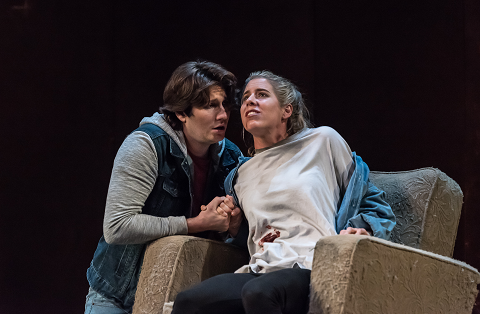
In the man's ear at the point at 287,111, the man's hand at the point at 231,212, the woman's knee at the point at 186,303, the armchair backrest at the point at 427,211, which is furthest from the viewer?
the man's ear at the point at 287,111

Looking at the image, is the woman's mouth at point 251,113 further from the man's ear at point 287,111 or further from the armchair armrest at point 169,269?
the armchair armrest at point 169,269

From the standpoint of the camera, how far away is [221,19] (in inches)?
109

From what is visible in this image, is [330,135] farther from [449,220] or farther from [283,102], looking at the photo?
[449,220]

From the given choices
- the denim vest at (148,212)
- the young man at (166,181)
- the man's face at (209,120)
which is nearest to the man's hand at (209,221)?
the young man at (166,181)

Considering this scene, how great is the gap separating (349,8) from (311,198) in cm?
141

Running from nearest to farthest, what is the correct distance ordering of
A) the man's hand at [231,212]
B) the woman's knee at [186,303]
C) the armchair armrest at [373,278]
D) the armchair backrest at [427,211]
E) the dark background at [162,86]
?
the armchair armrest at [373,278] → the woman's knee at [186,303] → the armchair backrest at [427,211] → the man's hand at [231,212] → the dark background at [162,86]

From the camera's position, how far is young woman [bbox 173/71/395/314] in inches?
51.1

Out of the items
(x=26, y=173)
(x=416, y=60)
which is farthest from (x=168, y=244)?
(x=416, y=60)

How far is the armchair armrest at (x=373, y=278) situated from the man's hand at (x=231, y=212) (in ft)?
1.82

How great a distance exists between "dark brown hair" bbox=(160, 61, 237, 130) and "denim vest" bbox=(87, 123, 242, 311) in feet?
0.37

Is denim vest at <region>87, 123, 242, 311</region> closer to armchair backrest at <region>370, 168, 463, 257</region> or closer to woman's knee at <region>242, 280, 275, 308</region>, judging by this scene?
woman's knee at <region>242, 280, 275, 308</region>

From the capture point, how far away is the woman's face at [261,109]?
1.72 metres

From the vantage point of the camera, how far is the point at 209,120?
72.1 inches

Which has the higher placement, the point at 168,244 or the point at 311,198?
the point at 311,198
